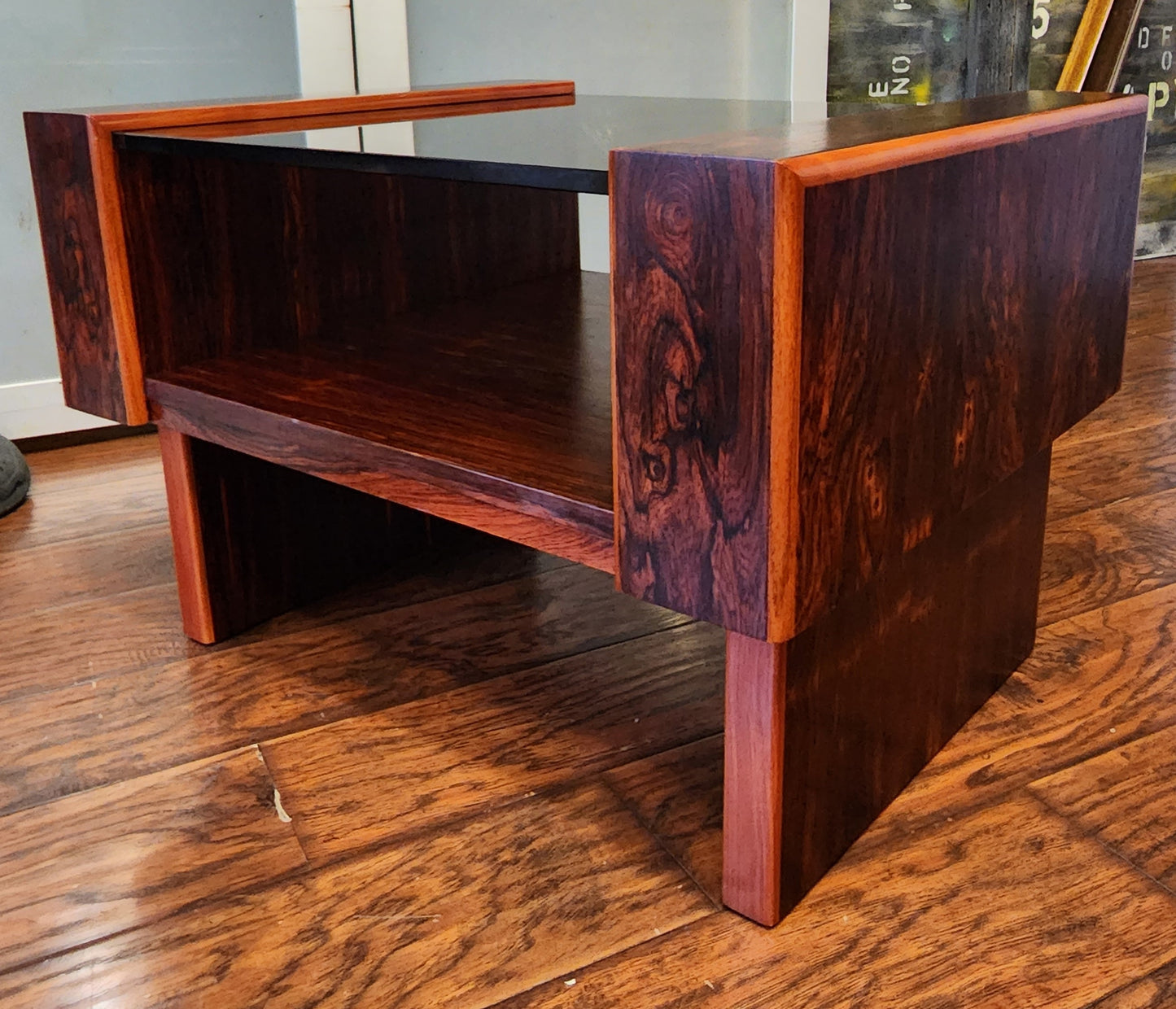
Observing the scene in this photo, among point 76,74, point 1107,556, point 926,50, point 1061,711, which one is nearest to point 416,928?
point 1061,711

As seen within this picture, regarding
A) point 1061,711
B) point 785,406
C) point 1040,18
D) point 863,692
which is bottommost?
point 1061,711

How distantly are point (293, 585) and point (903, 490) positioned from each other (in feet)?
2.33

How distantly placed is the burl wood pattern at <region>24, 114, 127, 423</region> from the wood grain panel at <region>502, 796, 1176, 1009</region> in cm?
67

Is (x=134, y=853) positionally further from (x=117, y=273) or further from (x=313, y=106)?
(x=313, y=106)

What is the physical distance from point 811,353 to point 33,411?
1.41 metres

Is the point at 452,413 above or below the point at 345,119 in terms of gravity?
below

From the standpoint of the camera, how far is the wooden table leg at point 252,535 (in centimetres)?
114

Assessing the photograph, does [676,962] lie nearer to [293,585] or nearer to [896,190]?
[896,190]

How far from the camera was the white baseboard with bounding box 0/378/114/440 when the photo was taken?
5.60 feet

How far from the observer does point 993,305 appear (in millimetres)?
792

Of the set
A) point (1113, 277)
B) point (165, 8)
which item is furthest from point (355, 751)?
point (165, 8)

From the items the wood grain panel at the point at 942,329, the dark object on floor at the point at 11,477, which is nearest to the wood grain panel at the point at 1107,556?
the wood grain panel at the point at 942,329

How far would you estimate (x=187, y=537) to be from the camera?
3.78 ft

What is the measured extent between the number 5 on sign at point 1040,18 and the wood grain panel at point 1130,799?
2302mm
